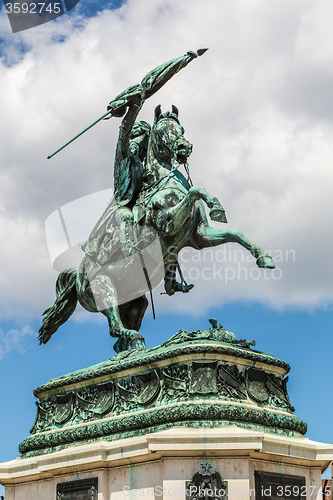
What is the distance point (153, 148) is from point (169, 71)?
156 centimetres

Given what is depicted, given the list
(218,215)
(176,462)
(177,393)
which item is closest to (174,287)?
(218,215)

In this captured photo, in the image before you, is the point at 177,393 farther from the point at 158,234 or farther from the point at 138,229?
the point at 138,229

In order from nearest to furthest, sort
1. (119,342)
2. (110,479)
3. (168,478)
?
(168,478) < (110,479) < (119,342)

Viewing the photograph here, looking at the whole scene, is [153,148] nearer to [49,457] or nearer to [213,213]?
[213,213]

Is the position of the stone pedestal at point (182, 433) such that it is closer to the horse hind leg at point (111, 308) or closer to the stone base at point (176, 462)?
the stone base at point (176, 462)

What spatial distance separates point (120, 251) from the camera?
53.2 feet

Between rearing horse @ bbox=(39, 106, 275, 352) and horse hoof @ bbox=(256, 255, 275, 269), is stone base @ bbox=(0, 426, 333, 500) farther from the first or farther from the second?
horse hoof @ bbox=(256, 255, 275, 269)

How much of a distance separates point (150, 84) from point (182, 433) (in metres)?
6.92

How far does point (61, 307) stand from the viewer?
17.3 metres

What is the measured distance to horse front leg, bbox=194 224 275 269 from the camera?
1398 centimetres

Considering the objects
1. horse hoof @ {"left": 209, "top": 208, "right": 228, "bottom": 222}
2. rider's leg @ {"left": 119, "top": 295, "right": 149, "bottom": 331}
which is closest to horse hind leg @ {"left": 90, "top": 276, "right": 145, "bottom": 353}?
rider's leg @ {"left": 119, "top": 295, "right": 149, "bottom": 331}

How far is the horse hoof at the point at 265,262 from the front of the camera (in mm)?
13922

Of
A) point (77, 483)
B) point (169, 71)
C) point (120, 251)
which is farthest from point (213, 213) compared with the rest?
point (77, 483)

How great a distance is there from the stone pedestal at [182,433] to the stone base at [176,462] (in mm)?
15
